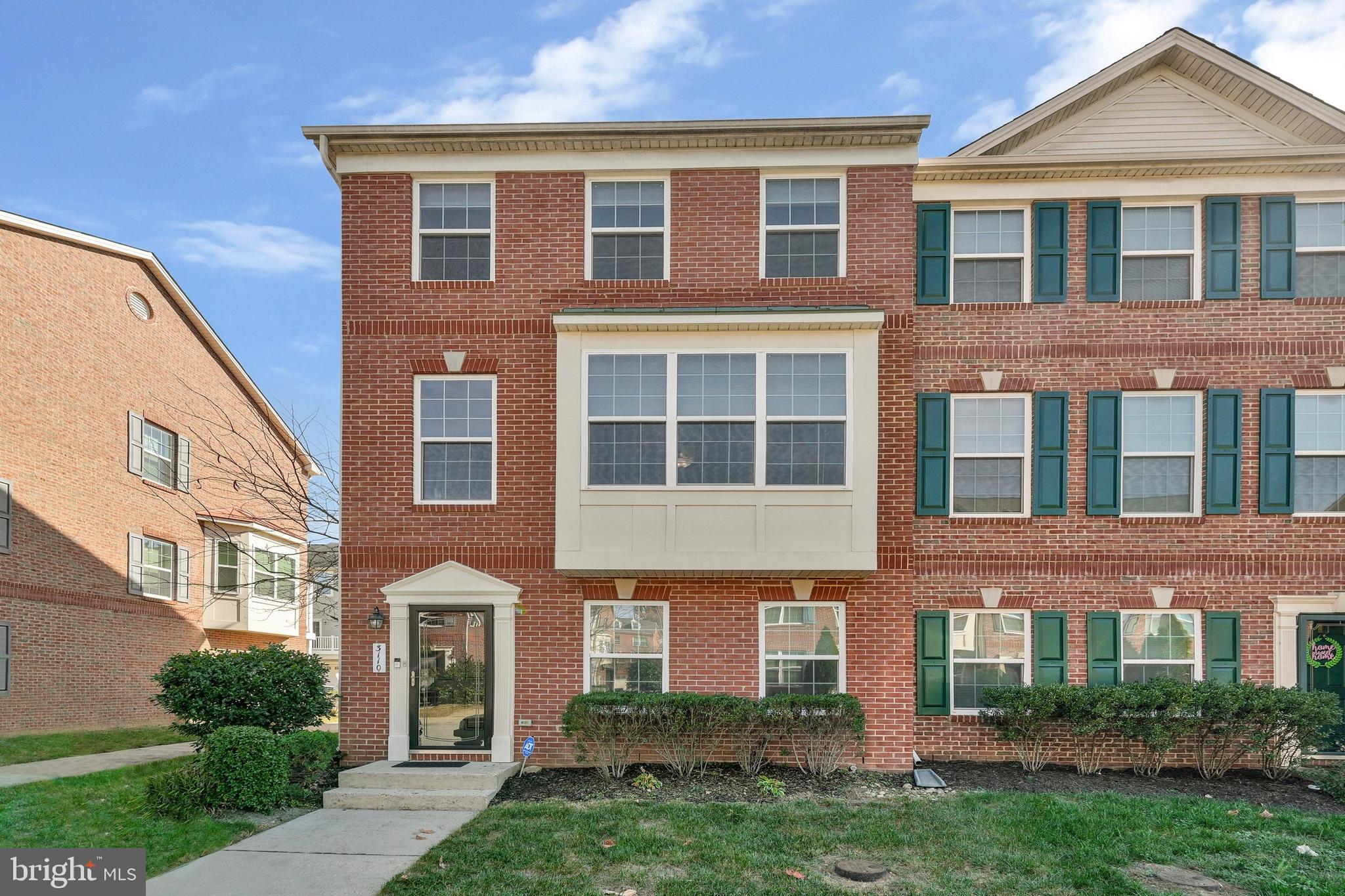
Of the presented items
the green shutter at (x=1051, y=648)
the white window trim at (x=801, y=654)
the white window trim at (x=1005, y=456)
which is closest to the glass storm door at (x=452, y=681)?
the white window trim at (x=801, y=654)

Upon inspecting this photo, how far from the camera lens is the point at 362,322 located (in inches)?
431

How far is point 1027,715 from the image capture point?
33.8 feet

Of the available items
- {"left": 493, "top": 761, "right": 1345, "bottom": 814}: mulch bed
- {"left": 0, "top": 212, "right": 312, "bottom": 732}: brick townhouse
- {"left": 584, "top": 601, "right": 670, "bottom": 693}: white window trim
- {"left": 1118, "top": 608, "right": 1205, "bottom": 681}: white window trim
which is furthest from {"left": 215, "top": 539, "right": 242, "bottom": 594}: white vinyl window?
{"left": 1118, "top": 608, "right": 1205, "bottom": 681}: white window trim

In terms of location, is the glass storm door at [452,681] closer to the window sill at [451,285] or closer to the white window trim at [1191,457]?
the window sill at [451,285]

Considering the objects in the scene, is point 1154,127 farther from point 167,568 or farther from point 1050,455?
point 167,568

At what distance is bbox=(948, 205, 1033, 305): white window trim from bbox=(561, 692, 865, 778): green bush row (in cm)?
546

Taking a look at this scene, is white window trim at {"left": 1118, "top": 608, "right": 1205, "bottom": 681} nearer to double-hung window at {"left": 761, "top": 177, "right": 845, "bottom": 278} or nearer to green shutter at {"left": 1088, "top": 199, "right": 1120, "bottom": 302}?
green shutter at {"left": 1088, "top": 199, "right": 1120, "bottom": 302}

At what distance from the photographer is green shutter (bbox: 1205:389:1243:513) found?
1094 cm

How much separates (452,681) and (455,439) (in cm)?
300

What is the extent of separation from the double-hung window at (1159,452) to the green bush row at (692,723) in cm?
472

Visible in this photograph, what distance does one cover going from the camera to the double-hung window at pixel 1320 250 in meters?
11.2

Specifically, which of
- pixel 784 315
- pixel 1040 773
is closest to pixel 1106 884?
pixel 1040 773

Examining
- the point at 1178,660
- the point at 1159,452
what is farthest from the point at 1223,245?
the point at 1178,660

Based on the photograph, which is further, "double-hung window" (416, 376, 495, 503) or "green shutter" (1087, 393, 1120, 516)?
"green shutter" (1087, 393, 1120, 516)
